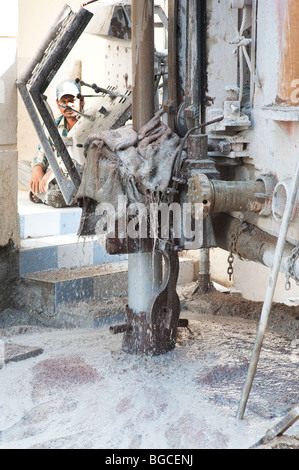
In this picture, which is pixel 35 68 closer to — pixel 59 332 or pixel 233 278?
pixel 59 332

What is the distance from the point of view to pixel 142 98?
16.7 feet

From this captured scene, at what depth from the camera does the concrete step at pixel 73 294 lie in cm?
647

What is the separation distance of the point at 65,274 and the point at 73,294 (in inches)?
11.7

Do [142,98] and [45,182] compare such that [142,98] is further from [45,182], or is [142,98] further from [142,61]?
→ [45,182]

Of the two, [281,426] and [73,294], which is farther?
[73,294]

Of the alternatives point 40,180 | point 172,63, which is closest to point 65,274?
point 40,180

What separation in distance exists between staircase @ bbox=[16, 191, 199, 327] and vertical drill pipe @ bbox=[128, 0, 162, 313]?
1216 mm

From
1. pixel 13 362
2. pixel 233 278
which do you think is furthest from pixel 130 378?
pixel 233 278

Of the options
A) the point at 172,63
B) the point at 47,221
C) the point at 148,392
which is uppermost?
the point at 172,63

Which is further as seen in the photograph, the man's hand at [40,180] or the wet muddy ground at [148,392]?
the man's hand at [40,180]

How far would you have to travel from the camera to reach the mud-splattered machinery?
4.58m

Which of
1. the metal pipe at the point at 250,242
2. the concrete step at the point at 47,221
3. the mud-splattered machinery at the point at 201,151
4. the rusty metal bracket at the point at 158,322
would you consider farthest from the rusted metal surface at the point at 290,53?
the concrete step at the point at 47,221

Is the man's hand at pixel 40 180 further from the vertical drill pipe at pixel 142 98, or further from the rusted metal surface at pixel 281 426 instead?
the rusted metal surface at pixel 281 426

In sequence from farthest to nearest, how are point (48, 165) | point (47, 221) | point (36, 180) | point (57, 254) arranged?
point (48, 165) < point (36, 180) < point (47, 221) < point (57, 254)
